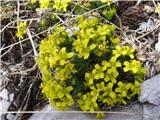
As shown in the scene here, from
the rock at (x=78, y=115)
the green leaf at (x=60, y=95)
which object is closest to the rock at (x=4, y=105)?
the rock at (x=78, y=115)

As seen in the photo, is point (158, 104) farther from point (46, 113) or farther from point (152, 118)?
point (46, 113)

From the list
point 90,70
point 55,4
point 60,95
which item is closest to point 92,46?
point 90,70

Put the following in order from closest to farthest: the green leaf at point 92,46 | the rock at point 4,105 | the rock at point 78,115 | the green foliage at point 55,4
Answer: the green leaf at point 92,46, the rock at point 78,115, the rock at point 4,105, the green foliage at point 55,4

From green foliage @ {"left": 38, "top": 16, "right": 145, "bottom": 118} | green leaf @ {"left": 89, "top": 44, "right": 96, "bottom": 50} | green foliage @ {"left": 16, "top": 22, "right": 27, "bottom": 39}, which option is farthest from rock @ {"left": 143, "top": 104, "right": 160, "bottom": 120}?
green foliage @ {"left": 16, "top": 22, "right": 27, "bottom": 39}

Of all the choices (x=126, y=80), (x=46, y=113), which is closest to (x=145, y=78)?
(x=126, y=80)

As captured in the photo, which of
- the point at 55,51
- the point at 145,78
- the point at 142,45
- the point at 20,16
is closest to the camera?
the point at 55,51

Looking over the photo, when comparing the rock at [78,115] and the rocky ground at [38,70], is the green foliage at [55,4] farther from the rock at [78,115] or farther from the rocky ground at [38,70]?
the rock at [78,115]

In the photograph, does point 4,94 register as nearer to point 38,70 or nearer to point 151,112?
point 38,70
